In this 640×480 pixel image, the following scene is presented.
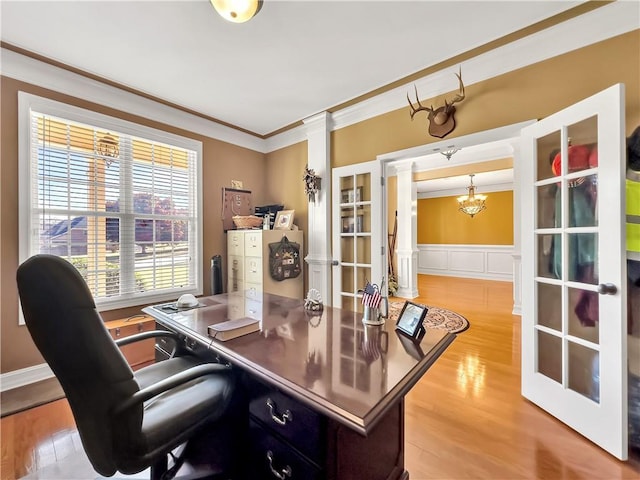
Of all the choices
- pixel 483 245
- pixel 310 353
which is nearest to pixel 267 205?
pixel 310 353

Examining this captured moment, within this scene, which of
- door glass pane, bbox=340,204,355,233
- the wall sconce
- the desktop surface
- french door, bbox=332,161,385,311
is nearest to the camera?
the desktop surface

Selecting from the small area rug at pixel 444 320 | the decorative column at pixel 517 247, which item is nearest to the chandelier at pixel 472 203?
the decorative column at pixel 517 247

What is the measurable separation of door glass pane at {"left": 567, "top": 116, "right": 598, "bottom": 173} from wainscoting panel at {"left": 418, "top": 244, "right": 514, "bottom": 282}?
578cm

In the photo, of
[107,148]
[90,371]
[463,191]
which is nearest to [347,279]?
[90,371]

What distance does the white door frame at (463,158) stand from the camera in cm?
234

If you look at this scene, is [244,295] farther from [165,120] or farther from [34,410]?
[165,120]

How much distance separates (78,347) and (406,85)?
3043 millimetres

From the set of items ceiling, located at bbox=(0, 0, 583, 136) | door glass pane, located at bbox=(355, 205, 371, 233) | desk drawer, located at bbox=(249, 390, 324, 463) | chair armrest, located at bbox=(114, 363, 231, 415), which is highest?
ceiling, located at bbox=(0, 0, 583, 136)

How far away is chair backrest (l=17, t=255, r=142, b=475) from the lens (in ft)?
2.68

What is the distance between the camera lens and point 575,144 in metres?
1.83

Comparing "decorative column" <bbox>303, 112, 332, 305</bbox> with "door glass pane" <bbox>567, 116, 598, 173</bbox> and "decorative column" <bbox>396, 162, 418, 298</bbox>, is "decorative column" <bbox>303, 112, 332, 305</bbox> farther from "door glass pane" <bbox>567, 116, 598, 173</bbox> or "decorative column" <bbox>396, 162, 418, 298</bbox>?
"decorative column" <bbox>396, 162, 418, 298</bbox>

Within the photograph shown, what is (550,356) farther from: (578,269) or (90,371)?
(90,371)

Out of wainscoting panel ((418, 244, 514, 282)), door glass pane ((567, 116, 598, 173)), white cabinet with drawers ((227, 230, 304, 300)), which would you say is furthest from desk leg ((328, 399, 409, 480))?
wainscoting panel ((418, 244, 514, 282))

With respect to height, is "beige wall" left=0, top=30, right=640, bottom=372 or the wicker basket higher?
"beige wall" left=0, top=30, right=640, bottom=372
